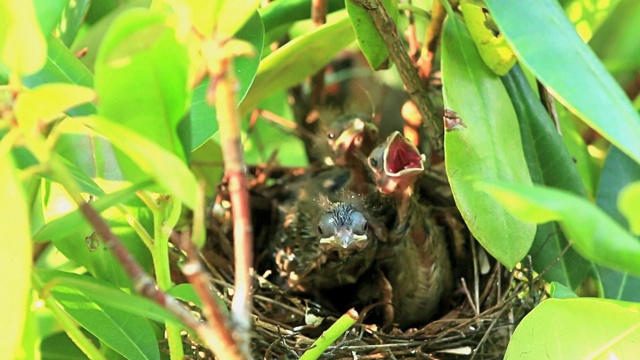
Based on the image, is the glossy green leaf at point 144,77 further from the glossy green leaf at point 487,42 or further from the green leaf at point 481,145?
the glossy green leaf at point 487,42

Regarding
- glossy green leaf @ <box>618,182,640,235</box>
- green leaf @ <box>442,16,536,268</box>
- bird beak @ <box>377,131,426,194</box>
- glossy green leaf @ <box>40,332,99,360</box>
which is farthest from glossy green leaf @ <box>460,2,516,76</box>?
glossy green leaf @ <box>40,332,99,360</box>

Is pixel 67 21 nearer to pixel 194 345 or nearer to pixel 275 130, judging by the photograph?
pixel 194 345

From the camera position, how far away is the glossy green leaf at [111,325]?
1.04 metres

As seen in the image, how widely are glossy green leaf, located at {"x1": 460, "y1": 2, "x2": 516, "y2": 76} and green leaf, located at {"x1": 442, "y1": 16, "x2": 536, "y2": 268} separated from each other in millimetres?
11

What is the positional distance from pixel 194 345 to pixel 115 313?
0.75 feet

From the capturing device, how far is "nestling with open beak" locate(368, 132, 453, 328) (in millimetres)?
1357

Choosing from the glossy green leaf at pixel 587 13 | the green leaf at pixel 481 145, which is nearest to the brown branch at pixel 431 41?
the green leaf at pixel 481 145

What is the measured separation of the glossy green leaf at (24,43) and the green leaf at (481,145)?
20.9 inches

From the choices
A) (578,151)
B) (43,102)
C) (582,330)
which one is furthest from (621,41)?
(43,102)

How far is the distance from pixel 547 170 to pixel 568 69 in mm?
461

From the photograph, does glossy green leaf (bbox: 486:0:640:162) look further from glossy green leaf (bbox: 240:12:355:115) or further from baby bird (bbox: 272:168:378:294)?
baby bird (bbox: 272:168:378:294)

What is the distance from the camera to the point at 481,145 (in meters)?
1.06

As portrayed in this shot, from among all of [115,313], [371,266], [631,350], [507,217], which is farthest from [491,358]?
[115,313]

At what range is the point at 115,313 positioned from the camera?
106 cm
